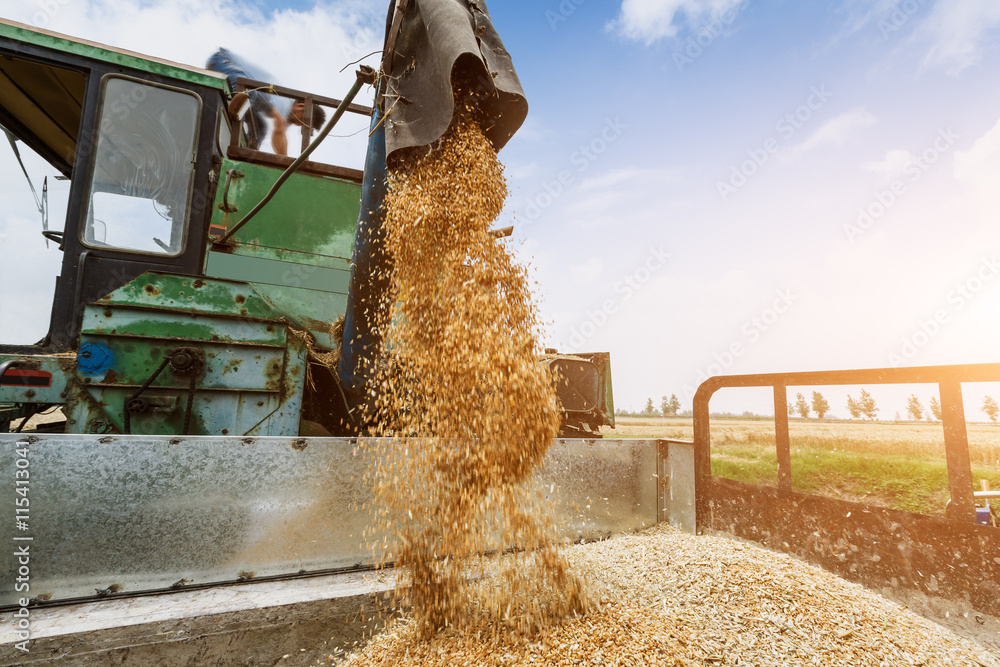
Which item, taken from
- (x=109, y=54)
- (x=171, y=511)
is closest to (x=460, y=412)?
(x=171, y=511)

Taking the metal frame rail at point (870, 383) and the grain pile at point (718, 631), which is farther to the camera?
the metal frame rail at point (870, 383)

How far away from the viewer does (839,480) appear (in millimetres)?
12977

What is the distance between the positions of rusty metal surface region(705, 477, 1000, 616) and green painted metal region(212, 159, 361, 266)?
2600 millimetres

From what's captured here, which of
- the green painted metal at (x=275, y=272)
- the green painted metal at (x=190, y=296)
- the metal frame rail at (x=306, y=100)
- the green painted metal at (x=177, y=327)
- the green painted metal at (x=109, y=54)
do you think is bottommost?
the green painted metal at (x=177, y=327)

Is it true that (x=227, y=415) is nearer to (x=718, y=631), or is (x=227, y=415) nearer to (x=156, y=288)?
(x=156, y=288)

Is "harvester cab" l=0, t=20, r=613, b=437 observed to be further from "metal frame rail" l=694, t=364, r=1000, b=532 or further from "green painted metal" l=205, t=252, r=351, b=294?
"metal frame rail" l=694, t=364, r=1000, b=532

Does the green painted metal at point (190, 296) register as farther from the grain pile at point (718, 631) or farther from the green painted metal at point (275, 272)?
the grain pile at point (718, 631)

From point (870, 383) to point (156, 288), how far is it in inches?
118

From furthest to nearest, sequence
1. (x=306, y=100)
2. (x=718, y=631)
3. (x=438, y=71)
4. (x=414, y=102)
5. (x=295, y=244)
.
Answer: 1. (x=306, y=100)
2. (x=295, y=244)
3. (x=414, y=102)
4. (x=438, y=71)
5. (x=718, y=631)

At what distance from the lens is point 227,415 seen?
7.66 feet

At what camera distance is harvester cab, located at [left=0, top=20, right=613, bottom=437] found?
85.9 inches

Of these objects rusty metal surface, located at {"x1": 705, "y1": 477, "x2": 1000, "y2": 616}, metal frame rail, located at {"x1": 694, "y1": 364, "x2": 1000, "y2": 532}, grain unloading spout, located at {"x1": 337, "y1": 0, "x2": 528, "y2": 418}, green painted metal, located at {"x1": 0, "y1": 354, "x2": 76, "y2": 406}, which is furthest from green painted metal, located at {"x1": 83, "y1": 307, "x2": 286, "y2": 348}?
rusty metal surface, located at {"x1": 705, "y1": 477, "x2": 1000, "y2": 616}

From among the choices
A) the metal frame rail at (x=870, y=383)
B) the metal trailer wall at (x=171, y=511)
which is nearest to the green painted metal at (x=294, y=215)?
the metal trailer wall at (x=171, y=511)

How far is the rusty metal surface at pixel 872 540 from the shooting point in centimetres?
175
